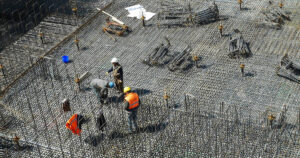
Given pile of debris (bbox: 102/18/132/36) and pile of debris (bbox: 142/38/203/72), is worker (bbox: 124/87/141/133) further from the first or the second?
pile of debris (bbox: 102/18/132/36)

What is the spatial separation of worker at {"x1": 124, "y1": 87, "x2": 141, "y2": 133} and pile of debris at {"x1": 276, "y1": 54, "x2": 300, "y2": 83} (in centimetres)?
631

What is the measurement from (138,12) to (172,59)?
5.11 metres

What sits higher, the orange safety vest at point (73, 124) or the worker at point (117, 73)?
the worker at point (117, 73)

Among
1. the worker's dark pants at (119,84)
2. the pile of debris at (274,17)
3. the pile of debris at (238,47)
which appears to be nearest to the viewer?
the worker's dark pants at (119,84)

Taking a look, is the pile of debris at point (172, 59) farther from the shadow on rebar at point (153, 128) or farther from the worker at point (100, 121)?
the worker at point (100, 121)

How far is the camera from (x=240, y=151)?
18.4 m

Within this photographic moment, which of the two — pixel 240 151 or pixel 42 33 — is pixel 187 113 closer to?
pixel 240 151

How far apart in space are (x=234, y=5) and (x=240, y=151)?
1112 centimetres

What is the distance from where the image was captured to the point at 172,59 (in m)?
23.7

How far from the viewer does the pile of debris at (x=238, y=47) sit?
77.2 ft

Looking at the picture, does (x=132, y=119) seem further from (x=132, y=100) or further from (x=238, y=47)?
(x=238, y=47)

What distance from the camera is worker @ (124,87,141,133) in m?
19.0

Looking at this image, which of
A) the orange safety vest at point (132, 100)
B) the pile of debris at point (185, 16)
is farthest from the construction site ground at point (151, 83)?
the orange safety vest at point (132, 100)

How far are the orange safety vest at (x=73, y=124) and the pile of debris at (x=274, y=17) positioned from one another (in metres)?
11.0
